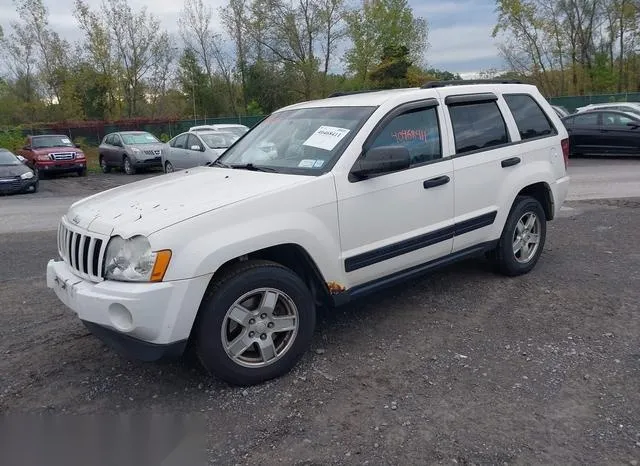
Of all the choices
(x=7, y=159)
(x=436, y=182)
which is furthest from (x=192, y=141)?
(x=436, y=182)

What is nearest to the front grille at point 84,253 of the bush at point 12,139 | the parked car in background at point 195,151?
the parked car in background at point 195,151

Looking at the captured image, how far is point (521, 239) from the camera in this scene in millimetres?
5582

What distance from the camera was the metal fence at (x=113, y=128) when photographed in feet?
112

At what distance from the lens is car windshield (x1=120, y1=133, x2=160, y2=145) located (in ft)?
72.3

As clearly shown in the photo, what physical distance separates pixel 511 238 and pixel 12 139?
30984 millimetres

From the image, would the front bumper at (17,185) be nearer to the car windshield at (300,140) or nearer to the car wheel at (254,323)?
the car windshield at (300,140)

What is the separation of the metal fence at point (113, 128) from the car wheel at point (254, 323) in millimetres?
30876

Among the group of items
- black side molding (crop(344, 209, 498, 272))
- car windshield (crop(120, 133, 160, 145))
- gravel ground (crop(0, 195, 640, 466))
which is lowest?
gravel ground (crop(0, 195, 640, 466))

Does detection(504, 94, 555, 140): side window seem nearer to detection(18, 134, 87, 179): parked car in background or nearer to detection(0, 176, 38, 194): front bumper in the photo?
detection(0, 176, 38, 194): front bumper

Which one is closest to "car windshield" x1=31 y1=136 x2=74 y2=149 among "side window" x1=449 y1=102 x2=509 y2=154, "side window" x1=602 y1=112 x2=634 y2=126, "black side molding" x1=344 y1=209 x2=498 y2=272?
"side window" x1=602 y1=112 x2=634 y2=126

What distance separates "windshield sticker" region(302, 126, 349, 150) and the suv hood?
406mm

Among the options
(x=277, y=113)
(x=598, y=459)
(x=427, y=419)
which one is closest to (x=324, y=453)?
(x=427, y=419)

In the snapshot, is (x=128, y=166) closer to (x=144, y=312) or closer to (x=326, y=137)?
(x=326, y=137)

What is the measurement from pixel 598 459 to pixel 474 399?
0.75 meters
